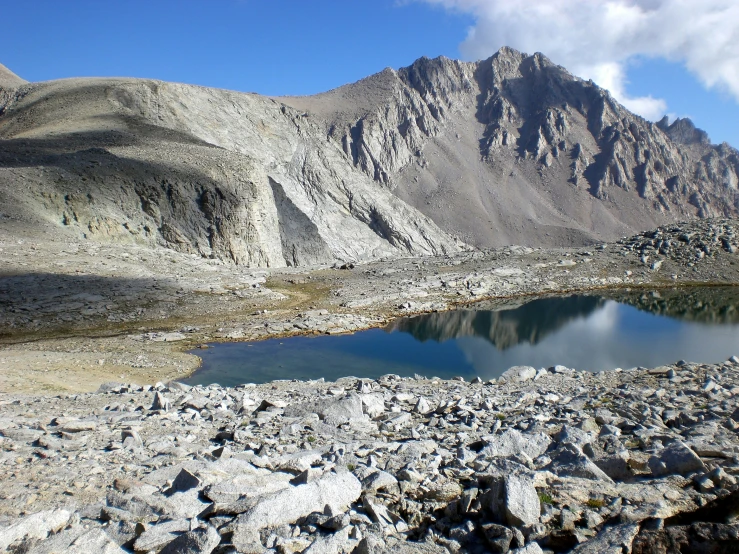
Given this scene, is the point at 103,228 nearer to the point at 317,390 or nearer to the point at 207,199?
the point at 207,199

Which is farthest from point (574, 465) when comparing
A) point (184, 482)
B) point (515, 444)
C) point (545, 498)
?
point (184, 482)

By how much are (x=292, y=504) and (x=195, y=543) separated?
1247 mm

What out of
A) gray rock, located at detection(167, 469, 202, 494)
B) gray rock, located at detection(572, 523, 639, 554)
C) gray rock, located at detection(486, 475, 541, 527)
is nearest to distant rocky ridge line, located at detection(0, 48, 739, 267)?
gray rock, located at detection(167, 469, 202, 494)

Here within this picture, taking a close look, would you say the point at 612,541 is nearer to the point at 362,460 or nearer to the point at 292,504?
the point at 292,504

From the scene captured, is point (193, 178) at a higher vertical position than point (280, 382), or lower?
higher

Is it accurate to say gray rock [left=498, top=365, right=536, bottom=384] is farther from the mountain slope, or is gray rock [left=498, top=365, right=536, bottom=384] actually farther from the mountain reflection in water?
the mountain slope

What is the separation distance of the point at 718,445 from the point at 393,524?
6.58 meters

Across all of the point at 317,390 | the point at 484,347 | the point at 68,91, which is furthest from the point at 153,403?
the point at 68,91

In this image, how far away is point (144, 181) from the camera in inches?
1780

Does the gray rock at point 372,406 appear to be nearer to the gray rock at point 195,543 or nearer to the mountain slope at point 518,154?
the gray rock at point 195,543

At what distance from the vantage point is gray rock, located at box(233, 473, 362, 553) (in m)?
6.07

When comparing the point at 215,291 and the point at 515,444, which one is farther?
the point at 215,291

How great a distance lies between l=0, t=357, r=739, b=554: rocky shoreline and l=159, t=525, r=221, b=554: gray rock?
0.02 metres

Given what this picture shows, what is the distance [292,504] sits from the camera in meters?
6.62
